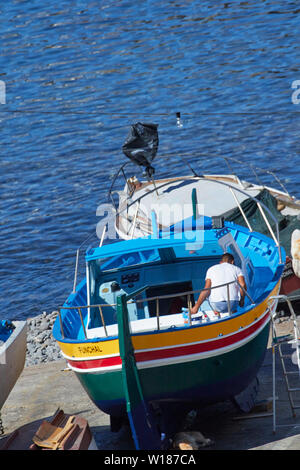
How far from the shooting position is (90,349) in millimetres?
11609

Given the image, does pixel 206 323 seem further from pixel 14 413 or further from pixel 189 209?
pixel 189 209

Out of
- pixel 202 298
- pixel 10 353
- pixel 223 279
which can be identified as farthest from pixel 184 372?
pixel 10 353

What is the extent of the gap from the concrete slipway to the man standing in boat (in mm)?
1765

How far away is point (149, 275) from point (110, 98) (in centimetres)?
2105

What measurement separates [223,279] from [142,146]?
16.8 ft

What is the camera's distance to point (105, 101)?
34.1 meters

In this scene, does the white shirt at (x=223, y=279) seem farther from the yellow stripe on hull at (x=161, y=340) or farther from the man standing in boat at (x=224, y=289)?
the yellow stripe on hull at (x=161, y=340)

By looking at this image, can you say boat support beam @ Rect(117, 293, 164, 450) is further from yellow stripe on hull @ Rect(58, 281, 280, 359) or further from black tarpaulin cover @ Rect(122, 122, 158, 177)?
black tarpaulin cover @ Rect(122, 122, 158, 177)

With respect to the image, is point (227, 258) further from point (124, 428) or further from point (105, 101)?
point (105, 101)

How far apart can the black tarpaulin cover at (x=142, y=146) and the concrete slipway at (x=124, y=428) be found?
14.7ft

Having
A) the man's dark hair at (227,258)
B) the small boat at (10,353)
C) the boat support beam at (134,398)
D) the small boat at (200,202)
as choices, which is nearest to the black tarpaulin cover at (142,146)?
the small boat at (200,202)

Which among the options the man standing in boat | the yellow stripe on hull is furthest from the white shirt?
the yellow stripe on hull

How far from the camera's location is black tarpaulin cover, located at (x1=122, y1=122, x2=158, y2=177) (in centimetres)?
1680

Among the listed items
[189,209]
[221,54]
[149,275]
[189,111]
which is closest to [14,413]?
[149,275]
